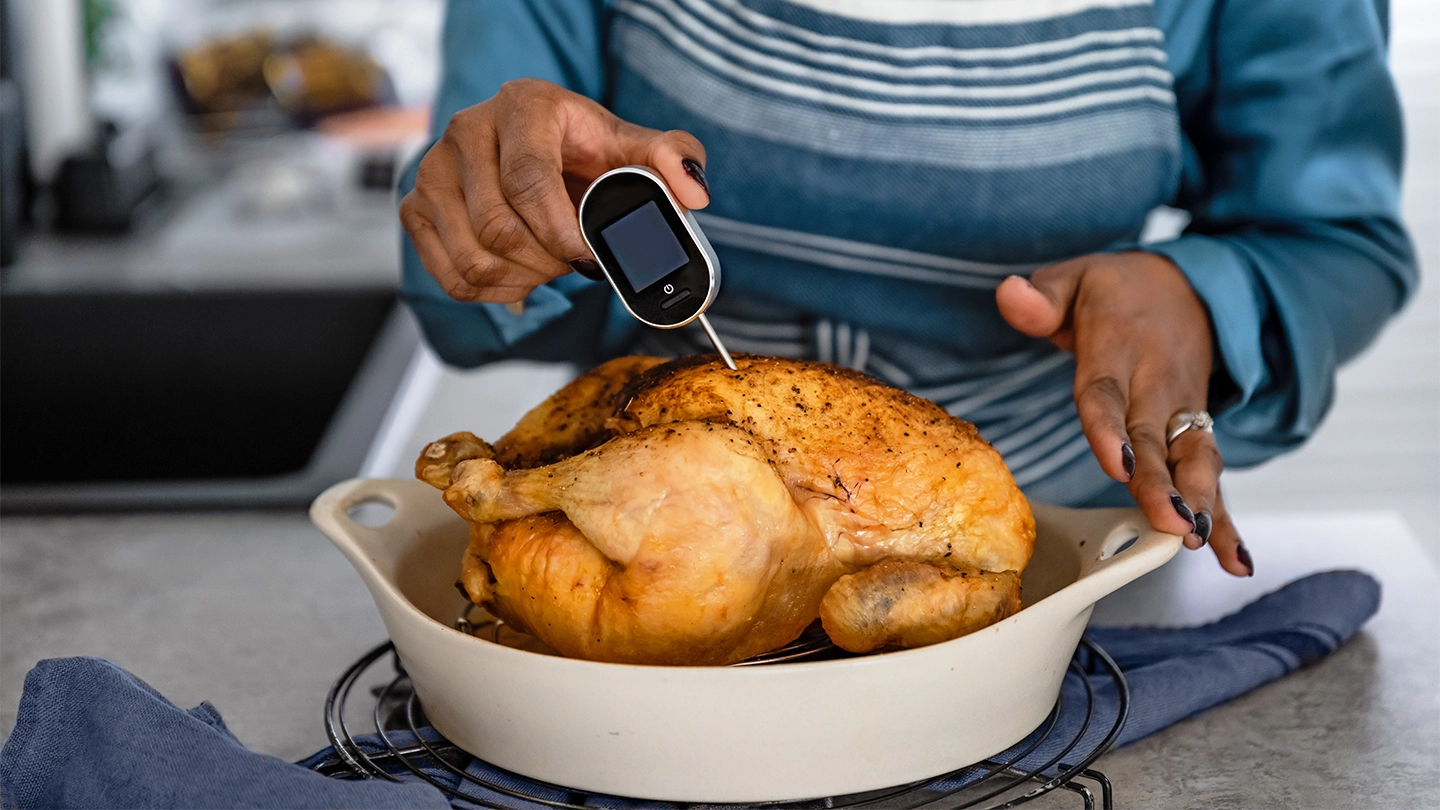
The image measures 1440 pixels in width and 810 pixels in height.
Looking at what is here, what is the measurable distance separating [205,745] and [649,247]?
0.40m

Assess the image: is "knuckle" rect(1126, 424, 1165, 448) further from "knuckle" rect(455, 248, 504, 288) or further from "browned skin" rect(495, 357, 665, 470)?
"knuckle" rect(455, 248, 504, 288)

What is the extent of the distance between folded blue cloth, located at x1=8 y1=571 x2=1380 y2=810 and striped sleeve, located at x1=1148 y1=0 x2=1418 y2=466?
0.93 feet

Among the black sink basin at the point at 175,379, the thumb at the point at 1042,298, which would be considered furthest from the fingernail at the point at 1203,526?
the black sink basin at the point at 175,379

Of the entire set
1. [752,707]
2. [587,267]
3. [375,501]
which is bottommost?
[375,501]

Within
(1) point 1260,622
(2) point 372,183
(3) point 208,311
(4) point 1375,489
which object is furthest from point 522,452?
(4) point 1375,489

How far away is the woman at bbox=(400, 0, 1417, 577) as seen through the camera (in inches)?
44.3

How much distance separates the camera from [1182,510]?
0.79 m

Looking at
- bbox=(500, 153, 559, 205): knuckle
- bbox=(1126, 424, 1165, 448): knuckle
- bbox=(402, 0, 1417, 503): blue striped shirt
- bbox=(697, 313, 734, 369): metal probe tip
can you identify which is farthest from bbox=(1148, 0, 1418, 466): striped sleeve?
bbox=(500, 153, 559, 205): knuckle

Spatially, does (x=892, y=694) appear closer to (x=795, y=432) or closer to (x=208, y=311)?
(x=795, y=432)

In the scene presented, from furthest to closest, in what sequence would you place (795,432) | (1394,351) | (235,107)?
(235,107) → (1394,351) → (795,432)

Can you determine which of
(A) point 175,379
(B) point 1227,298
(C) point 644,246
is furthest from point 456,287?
(A) point 175,379

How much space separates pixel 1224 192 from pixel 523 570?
869mm

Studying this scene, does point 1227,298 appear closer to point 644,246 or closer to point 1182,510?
point 1182,510

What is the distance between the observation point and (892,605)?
72cm
